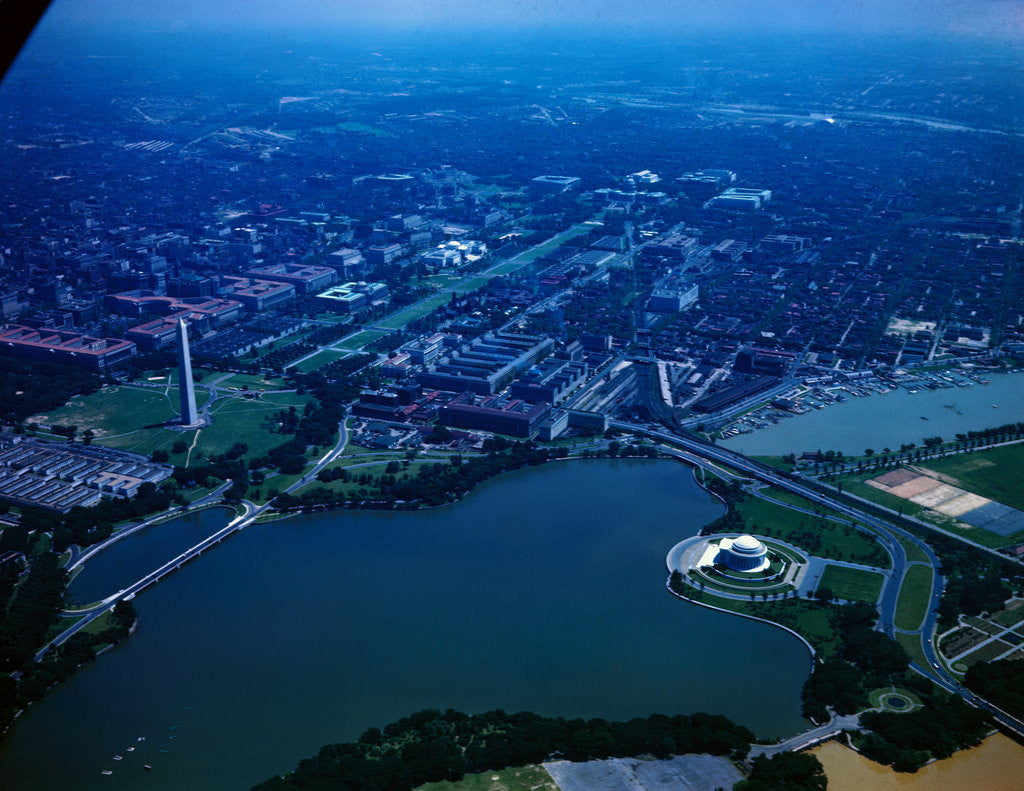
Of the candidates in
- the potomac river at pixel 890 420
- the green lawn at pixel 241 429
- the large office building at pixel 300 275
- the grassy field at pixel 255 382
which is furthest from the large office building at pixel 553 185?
the green lawn at pixel 241 429

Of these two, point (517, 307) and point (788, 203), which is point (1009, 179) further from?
point (517, 307)

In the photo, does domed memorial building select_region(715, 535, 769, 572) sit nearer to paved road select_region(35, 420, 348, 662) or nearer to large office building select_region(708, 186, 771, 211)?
paved road select_region(35, 420, 348, 662)

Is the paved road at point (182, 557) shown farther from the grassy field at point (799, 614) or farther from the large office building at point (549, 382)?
the grassy field at point (799, 614)

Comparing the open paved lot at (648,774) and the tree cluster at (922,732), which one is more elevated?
the tree cluster at (922,732)

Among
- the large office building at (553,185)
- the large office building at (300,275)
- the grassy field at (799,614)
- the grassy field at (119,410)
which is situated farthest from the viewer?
the large office building at (553,185)

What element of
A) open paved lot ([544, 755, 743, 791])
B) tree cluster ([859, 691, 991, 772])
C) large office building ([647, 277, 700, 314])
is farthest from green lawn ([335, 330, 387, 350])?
tree cluster ([859, 691, 991, 772])

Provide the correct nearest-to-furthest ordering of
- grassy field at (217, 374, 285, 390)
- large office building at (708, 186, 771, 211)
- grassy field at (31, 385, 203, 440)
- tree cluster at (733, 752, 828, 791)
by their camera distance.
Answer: tree cluster at (733, 752, 828, 791)
grassy field at (31, 385, 203, 440)
grassy field at (217, 374, 285, 390)
large office building at (708, 186, 771, 211)

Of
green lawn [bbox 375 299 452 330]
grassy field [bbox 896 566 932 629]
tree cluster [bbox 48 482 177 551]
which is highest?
grassy field [bbox 896 566 932 629]
